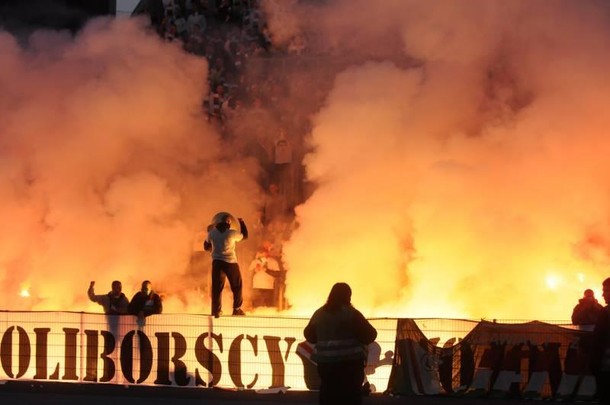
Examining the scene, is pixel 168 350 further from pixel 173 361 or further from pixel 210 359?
pixel 210 359

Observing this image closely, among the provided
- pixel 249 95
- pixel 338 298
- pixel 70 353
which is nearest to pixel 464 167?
pixel 249 95

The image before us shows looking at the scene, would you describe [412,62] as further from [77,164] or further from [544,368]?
[544,368]

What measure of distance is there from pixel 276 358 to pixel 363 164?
16.3 ft

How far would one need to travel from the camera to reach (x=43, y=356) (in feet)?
42.3

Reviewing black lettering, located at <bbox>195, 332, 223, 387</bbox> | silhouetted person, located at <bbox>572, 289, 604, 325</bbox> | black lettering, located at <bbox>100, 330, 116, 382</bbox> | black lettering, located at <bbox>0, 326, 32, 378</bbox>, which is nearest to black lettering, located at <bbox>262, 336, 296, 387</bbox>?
black lettering, located at <bbox>195, 332, 223, 387</bbox>

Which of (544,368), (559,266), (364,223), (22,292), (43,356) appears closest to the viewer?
(544,368)

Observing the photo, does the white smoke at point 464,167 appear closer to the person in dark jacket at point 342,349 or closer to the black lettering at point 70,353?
the black lettering at point 70,353

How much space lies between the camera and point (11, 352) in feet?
42.6

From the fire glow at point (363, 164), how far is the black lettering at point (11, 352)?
441cm

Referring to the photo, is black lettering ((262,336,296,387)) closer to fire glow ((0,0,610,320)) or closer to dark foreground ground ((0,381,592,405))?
dark foreground ground ((0,381,592,405))

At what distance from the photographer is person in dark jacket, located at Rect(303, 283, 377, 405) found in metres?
9.56

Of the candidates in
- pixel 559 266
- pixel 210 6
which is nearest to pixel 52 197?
pixel 210 6

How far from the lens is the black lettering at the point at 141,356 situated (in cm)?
1270

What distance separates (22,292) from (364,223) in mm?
4907
